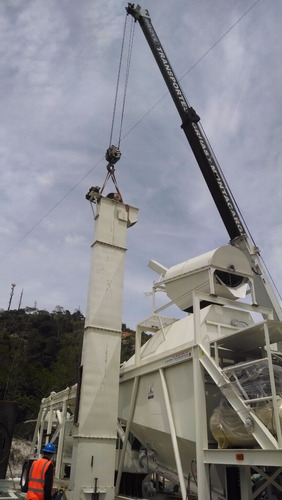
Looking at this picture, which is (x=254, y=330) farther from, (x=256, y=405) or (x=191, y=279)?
(x=191, y=279)

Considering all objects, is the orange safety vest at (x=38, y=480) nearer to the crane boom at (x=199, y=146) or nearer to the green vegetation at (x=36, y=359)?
the crane boom at (x=199, y=146)

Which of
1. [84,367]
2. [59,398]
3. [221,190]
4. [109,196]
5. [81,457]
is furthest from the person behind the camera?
[59,398]

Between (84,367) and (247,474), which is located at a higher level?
(84,367)

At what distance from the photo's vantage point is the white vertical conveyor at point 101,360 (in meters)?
9.73

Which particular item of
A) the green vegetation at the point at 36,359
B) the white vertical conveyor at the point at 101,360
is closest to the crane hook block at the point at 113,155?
the white vertical conveyor at the point at 101,360

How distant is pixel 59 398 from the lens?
15.5 metres

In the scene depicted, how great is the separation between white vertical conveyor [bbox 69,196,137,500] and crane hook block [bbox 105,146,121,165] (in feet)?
6.38

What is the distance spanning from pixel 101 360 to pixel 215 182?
737 cm

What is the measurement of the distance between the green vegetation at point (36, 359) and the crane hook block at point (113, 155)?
106 ft

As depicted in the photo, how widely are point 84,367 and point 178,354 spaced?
8.31 feet

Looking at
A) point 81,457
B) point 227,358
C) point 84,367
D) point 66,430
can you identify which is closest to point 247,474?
point 227,358

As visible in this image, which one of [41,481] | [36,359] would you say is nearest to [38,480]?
[41,481]

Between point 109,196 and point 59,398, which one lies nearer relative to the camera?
point 109,196

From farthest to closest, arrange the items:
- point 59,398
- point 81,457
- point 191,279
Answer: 1. point 59,398
2. point 191,279
3. point 81,457
